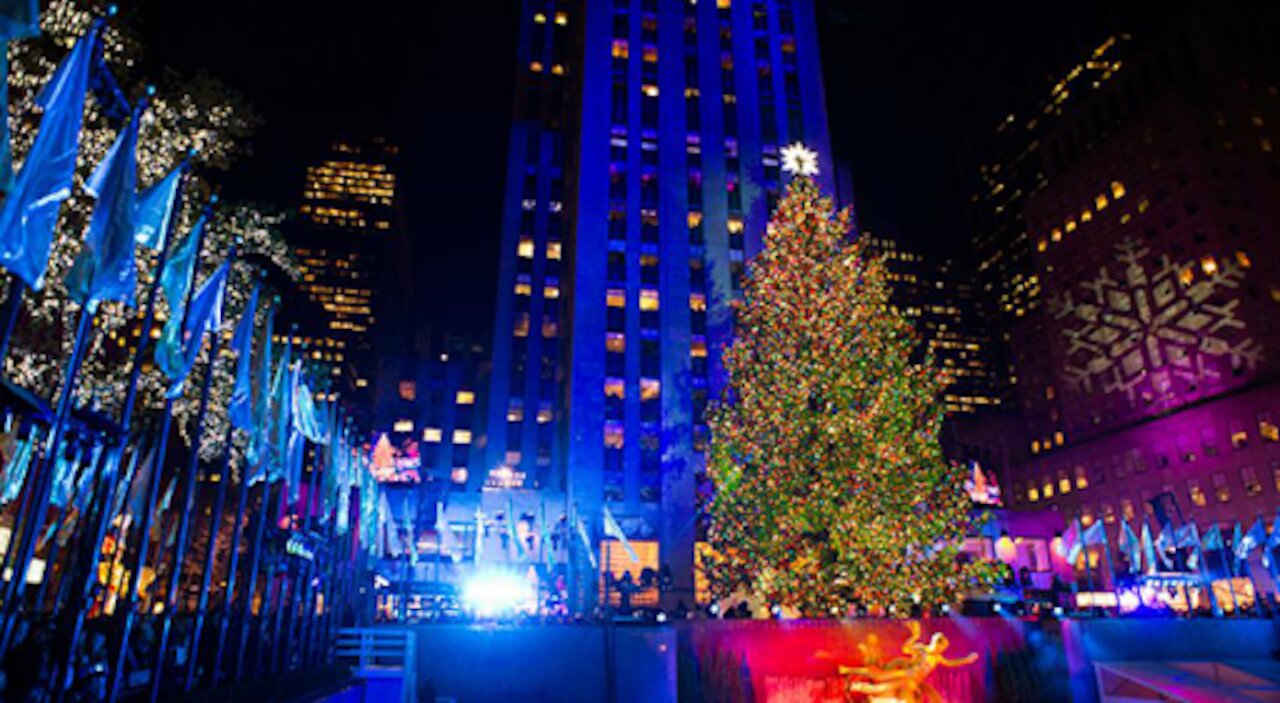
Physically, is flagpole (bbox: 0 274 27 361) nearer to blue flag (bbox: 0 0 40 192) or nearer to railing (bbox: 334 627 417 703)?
blue flag (bbox: 0 0 40 192)

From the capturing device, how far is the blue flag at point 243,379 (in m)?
12.9

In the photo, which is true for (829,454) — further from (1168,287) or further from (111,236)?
(1168,287)

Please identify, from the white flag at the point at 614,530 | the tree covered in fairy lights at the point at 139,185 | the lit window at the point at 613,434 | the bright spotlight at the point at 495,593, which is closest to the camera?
the tree covered in fairy lights at the point at 139,185

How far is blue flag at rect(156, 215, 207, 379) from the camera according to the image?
11070 millimetres

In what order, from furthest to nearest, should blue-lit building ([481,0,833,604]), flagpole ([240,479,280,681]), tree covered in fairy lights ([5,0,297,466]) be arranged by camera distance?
1. blue-lit building ([481,0,833,604])
2. tree covered in fairy lights ([5,0,297,466])
3. flagpole ([240,479,280,681])

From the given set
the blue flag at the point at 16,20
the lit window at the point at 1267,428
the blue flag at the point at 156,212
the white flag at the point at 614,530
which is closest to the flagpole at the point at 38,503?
the blue flag at the point at 16,20

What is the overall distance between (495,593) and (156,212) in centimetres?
2578

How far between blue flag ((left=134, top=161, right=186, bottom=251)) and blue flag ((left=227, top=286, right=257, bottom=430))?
250cm

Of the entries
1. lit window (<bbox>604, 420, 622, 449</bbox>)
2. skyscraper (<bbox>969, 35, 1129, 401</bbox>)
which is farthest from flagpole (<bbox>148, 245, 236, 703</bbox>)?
skyscraper (<bbox>969, 35, 1129, 401</bbox>)

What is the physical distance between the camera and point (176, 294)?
452 inches

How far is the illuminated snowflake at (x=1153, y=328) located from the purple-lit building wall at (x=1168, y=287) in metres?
0.13

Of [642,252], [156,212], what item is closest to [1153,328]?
[642,252]

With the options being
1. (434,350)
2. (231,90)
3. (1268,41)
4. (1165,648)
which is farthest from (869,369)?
(434,350)

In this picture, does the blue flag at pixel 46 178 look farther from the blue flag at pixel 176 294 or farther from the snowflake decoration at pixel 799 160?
the snowflake decoration at pixel 799 160
